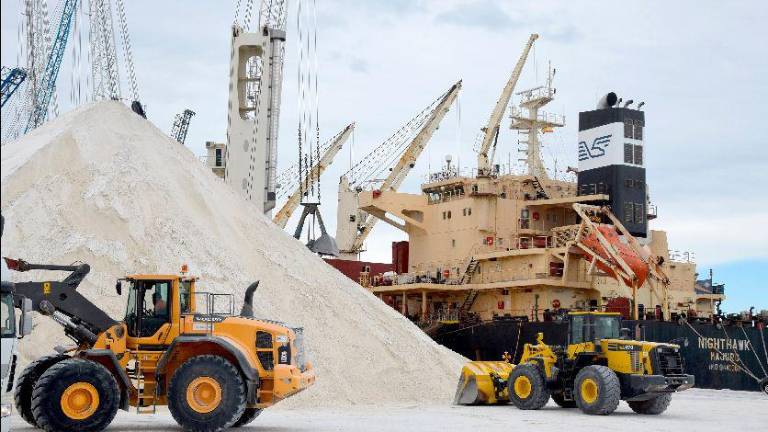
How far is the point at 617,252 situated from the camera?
33312 millimetres

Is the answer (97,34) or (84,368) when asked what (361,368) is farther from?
(97,34)

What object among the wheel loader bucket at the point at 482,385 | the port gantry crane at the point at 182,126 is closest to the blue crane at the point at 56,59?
A: the port gantry crane at the point at 182,126

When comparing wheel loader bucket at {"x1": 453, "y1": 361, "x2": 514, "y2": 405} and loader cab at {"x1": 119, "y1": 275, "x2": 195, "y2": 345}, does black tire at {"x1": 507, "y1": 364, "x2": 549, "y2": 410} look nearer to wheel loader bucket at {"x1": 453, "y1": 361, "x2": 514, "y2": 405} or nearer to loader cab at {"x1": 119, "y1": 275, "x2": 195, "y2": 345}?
wheel loader bucket at {"x1": 453, "y1": 361, "x2": 514, "y2": 405}

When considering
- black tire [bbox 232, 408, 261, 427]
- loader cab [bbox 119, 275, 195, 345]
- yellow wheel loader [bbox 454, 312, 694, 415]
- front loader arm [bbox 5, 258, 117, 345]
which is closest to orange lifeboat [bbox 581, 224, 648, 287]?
yellow wheel loader [bbox 454, 312, 694, 415]

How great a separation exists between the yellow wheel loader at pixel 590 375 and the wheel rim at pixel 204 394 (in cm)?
820

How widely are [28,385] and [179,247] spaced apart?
23.1 feet

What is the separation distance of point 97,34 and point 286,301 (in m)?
44.0

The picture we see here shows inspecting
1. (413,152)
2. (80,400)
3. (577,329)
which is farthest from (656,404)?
(413,152)

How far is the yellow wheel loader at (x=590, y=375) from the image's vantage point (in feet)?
60.5

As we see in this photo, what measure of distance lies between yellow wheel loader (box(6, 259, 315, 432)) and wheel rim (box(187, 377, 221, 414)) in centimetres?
1

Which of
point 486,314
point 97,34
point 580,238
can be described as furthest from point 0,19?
point 97,34

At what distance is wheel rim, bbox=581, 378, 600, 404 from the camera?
18422mm

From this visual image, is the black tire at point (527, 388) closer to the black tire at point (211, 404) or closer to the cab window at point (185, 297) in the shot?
the black tire at point (211, 404)

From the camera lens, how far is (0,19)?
18.7 ft
